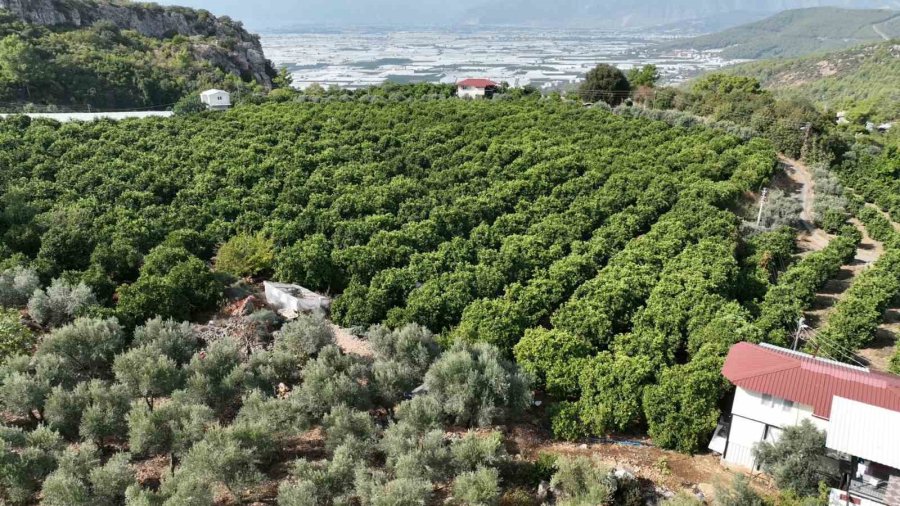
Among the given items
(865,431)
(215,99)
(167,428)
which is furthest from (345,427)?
(215,99)

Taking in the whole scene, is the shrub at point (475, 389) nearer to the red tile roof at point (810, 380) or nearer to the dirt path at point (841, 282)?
the red tile roof at point (810, 380)

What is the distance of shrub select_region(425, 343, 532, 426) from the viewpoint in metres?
16.2

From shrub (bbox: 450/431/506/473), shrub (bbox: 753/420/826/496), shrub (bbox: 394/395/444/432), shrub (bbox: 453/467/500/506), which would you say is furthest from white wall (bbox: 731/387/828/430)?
shrub (bbox: 394/395/444/432)

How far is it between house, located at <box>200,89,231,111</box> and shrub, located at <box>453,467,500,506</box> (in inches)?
2021

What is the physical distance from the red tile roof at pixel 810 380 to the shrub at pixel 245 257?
761 inches

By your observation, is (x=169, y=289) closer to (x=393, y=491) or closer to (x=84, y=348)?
(x=84, y=348)

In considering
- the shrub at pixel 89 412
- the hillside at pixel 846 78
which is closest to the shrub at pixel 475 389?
the shrub at pixel 89 412

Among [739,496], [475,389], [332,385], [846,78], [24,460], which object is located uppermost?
[846,78]

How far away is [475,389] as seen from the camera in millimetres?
16359

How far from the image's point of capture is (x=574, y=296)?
73.3ft

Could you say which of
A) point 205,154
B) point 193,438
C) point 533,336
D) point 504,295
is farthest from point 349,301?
point 205,154

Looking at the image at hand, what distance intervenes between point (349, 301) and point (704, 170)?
25.2m

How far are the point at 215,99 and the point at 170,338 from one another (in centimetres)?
4439

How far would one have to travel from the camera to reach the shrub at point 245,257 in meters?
26.0
